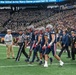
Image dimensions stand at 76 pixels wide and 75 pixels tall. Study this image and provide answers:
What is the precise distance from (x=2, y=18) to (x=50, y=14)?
9.41 m

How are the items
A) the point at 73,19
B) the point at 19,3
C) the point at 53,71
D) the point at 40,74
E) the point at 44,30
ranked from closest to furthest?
the point at 40,74
the point at 53,71
the point at 44,30
the point at 73,19
the point at 19,3

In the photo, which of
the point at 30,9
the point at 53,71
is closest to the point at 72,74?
the point at 53,71

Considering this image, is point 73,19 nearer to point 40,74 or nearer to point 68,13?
point 68,13

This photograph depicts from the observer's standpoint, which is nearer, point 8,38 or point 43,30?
point 43,30

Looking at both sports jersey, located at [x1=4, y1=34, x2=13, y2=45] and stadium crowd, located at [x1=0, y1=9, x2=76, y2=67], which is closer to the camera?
stadium crowd, located at [x1=0, y1=9, x2=76, y2=67]

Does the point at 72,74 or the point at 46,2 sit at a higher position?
the point at 46,2

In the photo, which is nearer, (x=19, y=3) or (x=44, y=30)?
(x=44, y=30)

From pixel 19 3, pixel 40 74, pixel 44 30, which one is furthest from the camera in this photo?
pixel 19 3

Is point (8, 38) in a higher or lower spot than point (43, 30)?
lower

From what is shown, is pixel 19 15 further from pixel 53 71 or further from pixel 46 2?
pixel 53 71

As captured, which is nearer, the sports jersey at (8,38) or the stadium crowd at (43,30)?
the stadium crowd at (43,30)

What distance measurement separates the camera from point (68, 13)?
5675 cm

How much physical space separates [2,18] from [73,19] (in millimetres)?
17897

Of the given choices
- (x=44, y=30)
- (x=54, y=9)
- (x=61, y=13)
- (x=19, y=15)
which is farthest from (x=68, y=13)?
(x=44, y=30)
